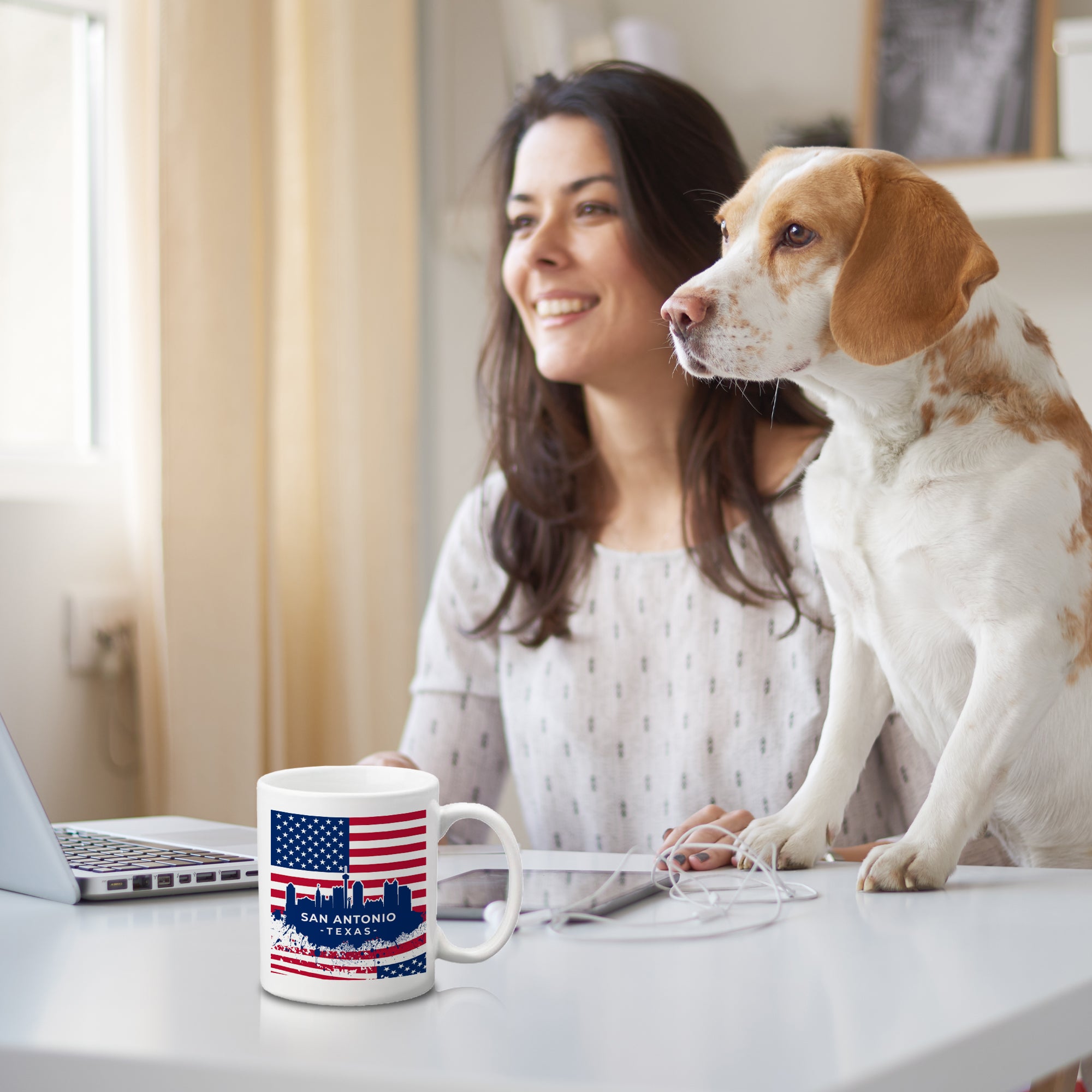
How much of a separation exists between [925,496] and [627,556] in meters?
0.61

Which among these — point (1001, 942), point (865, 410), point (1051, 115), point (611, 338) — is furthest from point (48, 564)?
point (1051, 115)

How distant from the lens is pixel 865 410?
75cm

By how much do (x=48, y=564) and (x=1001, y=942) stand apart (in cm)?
143

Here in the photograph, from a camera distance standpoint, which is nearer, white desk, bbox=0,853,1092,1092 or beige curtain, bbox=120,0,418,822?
white desk, bbox=0,853,1092,1092

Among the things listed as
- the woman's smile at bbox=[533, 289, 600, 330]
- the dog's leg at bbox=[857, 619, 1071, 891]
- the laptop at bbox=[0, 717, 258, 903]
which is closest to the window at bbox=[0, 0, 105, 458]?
the woman's smile at bbox=[533, 289, 600, 330]

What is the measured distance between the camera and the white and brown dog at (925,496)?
2.24 ft

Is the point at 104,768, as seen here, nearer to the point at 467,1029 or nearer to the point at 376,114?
the point at 376,114

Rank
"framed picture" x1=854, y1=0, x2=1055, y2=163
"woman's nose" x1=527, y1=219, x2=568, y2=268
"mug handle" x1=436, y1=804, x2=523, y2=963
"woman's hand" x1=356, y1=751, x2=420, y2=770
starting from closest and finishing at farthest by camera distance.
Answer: "mug handle" x1=436, y1=804, x2=523, y2=963
"woman's hand" x1=356, y1=751, x2=420, y2=770
"woman's nose" x1=527, y1=219, x2=568, y2=268
"framed picture" x1=854, y1=0, x2=1055, y2=163

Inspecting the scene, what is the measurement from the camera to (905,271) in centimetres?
70

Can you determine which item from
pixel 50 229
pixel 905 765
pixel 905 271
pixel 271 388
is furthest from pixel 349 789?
pixel 50 229

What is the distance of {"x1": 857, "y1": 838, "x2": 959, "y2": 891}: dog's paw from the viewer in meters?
0.67

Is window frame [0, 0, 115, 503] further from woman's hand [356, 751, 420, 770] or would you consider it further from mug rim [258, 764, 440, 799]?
mug rim [258, 764, 440, 799]

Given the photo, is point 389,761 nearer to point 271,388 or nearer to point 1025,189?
point 271,388

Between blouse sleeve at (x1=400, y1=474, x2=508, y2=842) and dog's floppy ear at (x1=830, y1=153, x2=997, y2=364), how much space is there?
73 centimetres
